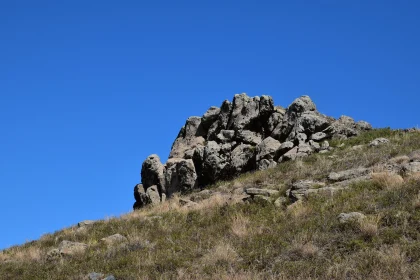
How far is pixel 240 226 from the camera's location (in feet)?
43.8

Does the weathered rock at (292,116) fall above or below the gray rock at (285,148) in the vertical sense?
above

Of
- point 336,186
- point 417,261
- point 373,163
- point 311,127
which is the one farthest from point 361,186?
point 311,127

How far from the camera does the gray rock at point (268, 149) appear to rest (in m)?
28.8

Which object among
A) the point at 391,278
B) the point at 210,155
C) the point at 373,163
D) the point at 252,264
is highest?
the point at 210,155

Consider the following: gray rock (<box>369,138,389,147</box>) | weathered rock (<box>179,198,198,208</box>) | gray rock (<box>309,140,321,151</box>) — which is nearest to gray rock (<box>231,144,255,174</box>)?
gray rock (<box>309,140,321,151</box>)

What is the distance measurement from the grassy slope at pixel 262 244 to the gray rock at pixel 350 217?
193mm

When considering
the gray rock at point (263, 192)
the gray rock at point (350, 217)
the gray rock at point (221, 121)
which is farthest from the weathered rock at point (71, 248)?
the gray rock at point (221, 121)

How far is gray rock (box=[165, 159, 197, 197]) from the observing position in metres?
30.3

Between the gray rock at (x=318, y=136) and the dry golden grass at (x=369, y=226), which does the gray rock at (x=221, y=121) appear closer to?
the gray rock at (x=318, y=136)

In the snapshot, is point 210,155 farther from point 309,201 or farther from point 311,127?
point 309,201

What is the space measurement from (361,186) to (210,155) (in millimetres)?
16100

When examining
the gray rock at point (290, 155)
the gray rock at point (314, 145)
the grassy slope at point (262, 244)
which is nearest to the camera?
the grassy slope at point (262, 244)

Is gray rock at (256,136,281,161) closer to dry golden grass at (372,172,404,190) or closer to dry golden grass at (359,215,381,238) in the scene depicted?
dry golden grass at (372,172,404,190)

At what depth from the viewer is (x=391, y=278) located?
8102 mm
